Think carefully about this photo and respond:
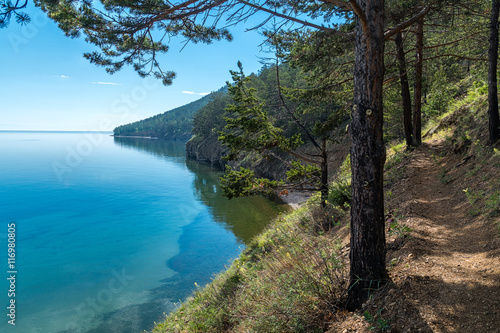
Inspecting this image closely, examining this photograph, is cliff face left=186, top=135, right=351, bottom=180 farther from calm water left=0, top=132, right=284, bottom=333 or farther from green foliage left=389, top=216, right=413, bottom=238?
calm water left=0, top=132, right=284, bottom=333

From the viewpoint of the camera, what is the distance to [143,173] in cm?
4966

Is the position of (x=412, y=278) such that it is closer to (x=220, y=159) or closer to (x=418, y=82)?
(x=418, y=82)

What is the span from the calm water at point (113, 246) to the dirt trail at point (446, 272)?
10464 mm

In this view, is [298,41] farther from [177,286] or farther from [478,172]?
[177,286]

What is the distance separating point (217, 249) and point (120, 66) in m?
13.7

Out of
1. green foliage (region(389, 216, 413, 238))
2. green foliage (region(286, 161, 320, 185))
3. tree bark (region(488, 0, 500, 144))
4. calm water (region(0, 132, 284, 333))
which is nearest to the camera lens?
green foliage (region(389, 216, 413, 238))

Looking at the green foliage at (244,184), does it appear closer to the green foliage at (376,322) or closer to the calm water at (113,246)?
the calm water at (113,246)

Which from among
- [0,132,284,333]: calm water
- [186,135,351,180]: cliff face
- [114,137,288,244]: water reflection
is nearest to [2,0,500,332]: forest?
[186,135,351,180]: cliff face

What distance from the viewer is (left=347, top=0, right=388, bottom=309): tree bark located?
391 cm

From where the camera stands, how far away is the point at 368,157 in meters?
3.94

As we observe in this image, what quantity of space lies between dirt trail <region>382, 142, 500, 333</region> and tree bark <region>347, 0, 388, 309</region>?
441mm

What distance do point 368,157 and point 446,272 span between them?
198 centimetres

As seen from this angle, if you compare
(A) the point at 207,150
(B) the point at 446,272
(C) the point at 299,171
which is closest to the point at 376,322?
(B) the point at 446,272

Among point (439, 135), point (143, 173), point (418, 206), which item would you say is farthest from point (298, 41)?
point (143, 173)
